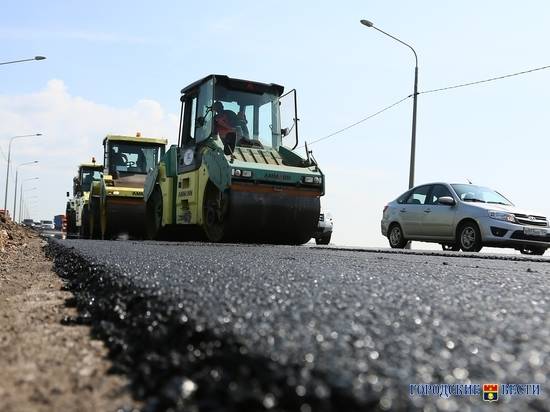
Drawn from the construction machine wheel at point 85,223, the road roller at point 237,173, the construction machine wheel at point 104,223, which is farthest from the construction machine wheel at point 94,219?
the road roller at point 237,173

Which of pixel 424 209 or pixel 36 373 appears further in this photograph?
pixel 424 209

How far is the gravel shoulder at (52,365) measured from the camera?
1.29 m

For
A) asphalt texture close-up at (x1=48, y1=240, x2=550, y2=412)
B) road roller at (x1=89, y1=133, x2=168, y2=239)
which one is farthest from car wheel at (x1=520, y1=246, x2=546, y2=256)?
asphalt texture close-up at (x1=48, y1=240, x2=550, y2=412)

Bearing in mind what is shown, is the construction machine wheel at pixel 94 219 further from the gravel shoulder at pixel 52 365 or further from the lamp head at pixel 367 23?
the gravel shoulder at pixel 52 365

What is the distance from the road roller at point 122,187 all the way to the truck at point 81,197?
165 centimetres

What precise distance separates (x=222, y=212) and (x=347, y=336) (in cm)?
831

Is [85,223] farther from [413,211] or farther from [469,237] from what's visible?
[469,237]

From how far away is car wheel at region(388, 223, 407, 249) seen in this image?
12.7 meters

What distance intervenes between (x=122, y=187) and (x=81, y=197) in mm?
→ 5871

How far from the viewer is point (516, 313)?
1889 millimetres

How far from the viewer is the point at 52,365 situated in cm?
163

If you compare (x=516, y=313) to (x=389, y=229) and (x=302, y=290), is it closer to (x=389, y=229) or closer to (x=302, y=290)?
(x=302, y=290)

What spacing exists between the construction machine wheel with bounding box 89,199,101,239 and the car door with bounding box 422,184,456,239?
332 inches

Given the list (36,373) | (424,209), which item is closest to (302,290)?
(36,373)
